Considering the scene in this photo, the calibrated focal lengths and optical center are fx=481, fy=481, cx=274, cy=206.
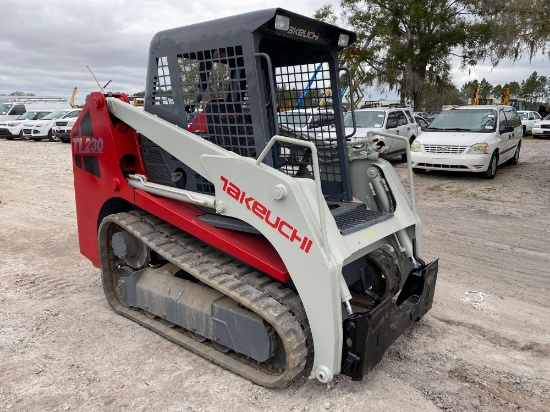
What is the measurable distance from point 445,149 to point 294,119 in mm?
8246

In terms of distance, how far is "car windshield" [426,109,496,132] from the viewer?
12062mm

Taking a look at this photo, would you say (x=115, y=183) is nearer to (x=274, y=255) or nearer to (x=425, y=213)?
(x=274, y=255)

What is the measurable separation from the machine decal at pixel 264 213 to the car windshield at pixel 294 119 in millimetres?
1260

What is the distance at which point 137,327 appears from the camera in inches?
160

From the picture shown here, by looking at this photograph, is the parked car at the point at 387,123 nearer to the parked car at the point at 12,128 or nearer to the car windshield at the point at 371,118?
the car windshield at the point at 371,118

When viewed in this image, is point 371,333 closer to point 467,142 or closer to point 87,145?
point 87,145

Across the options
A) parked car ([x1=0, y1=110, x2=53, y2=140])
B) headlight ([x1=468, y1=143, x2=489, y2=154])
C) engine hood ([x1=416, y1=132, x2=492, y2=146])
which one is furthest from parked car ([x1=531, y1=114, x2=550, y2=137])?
parked car ([x1=0, y1=110, x2=53, y2=140])

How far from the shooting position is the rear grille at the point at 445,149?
37.3 ft

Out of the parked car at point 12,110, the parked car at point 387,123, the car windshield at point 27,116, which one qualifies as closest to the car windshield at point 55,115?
the car windshield at point 27,116

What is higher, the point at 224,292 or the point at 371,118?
the point at 371,118

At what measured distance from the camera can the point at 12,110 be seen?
987 inches

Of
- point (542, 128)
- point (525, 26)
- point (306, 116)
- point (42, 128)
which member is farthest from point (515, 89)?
point (306, 116)

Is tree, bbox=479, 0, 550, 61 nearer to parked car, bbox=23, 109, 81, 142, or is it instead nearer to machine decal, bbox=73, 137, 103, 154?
machine decal, bbox=73, 137, 103, 154

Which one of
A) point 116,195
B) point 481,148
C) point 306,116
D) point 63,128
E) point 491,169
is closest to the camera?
point 116,195
